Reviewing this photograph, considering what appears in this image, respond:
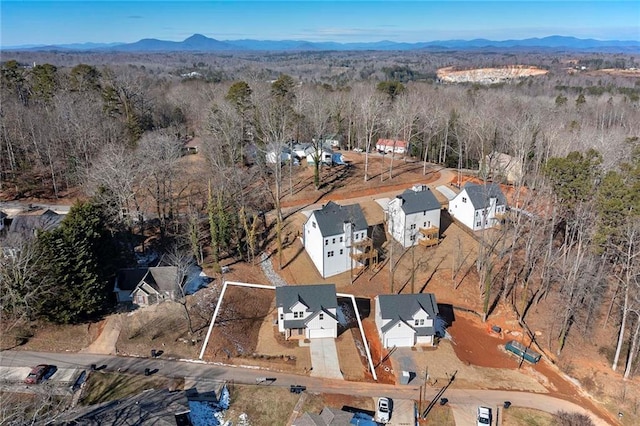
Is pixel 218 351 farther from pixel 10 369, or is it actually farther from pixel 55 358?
pixel 10 369

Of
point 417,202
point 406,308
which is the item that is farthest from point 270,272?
point 417,202

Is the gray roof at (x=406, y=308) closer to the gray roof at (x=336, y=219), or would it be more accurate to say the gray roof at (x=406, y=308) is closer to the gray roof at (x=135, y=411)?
the gray roof at (x=336, y=219)

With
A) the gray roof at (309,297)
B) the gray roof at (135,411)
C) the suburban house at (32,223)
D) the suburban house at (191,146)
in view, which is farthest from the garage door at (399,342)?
the suburban house at (191,146)

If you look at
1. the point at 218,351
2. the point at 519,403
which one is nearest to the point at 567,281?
the point at 519,403

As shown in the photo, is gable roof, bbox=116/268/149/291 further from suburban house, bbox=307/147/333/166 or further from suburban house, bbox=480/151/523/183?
suburban house, bbox=480/151/523/183

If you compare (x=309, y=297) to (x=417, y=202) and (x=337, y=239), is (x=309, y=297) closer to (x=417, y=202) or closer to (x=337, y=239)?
(x=337, y=239)

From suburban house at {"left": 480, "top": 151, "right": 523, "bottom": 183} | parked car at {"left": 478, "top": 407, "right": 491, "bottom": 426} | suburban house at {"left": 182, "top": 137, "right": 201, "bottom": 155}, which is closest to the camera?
parked car at {"left": 478, "top": 407, "right": 491, "bottom": 426}

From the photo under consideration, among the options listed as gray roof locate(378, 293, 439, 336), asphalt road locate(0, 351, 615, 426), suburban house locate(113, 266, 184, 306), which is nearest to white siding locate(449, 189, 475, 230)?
gray roof locate(378, 293, 439, 336)
